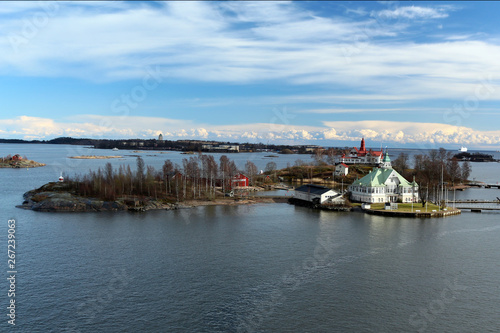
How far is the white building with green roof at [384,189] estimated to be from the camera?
159 ft

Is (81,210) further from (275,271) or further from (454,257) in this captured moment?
(454,257)

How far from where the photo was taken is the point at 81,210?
43344mm

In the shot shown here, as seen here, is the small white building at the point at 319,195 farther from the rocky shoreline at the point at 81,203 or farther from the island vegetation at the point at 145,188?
the rocky shoreline at the point at 81,203

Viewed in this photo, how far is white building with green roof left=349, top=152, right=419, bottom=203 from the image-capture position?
48.5 metres

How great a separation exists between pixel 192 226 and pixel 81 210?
15.1 m

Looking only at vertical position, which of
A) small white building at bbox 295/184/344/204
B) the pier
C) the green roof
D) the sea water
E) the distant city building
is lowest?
the sea water

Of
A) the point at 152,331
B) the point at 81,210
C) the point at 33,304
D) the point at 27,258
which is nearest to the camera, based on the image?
the point at 152,331

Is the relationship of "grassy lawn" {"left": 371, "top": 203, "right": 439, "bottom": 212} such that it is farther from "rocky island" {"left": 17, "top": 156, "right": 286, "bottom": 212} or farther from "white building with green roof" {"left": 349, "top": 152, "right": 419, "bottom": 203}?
"rocky island" {"left": 17, "top": 156, "right": 286, "bottom": 212}

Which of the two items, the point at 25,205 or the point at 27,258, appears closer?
the point at 27,258

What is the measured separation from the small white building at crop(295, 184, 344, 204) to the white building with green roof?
11.1ft

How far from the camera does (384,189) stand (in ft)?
160

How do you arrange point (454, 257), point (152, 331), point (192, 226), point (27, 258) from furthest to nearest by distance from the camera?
point (192, 226)
point (454, 257)
point (27, 258)
point (152, 331)

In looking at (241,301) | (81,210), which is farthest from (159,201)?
(241,301)

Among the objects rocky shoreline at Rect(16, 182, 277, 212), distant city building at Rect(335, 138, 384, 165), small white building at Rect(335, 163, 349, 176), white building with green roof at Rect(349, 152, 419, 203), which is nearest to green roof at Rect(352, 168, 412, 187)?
white building with green roof at Rect(349, 152, 419, 203)
